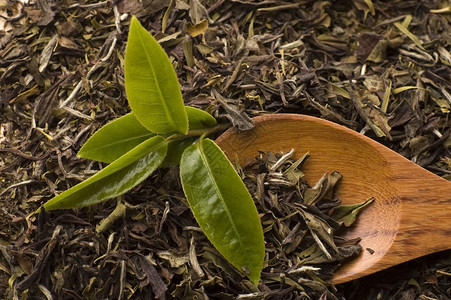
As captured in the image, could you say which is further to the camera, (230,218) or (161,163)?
(161,163)

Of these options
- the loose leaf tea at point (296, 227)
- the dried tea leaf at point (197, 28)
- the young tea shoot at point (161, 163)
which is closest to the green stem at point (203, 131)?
the young tea shoot at point (161, 163)

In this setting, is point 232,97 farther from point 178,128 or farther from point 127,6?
point 127,6

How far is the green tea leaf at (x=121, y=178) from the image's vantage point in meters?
1.61

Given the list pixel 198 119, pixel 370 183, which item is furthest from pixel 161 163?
pixel 370 183

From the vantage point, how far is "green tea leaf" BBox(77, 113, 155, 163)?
1645mm

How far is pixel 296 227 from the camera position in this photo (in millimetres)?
1757

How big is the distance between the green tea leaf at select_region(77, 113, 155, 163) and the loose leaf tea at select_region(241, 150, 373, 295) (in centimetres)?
36

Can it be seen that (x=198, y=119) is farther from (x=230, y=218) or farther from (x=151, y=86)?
(x=230, y=218)

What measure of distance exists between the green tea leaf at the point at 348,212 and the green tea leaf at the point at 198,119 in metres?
0.51

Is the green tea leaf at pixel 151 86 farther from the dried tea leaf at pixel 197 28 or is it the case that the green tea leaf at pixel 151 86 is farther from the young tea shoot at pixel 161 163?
the dried tea leaf at pixel 197 28

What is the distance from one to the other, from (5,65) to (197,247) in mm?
969

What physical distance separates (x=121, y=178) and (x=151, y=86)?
30 cm

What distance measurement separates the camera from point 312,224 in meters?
1.74

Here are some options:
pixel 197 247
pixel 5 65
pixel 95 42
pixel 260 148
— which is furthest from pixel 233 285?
pixel 5 65
